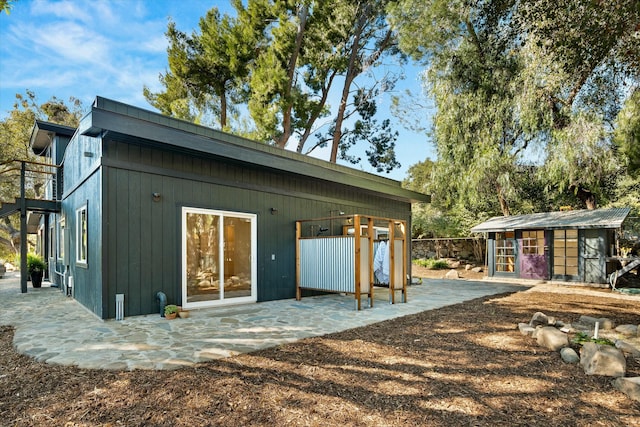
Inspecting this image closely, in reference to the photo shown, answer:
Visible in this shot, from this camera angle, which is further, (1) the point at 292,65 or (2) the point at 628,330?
(1) the point at 292,65

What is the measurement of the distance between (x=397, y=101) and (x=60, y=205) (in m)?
12.6

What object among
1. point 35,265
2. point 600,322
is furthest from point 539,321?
point 35,265

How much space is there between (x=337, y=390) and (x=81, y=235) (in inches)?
235

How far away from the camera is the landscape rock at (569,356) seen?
11.2 feet

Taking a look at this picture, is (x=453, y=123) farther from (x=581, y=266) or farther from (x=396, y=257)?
(x=581, y=266)

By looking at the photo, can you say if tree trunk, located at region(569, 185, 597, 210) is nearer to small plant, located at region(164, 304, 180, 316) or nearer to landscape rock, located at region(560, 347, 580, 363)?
landscape rock, located at region(560, 347, 580, 363)

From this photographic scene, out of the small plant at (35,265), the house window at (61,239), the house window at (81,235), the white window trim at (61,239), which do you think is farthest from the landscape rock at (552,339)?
the small plant at (35,265)

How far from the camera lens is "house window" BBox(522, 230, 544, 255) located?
1109cm

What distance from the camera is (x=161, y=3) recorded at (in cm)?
1050

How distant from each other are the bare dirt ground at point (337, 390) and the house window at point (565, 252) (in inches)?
326

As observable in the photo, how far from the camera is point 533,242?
36.9ft

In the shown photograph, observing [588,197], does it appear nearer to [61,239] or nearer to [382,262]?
[382,262]

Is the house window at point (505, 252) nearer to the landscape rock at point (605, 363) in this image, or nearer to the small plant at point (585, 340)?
the small plant at point (585, 340)

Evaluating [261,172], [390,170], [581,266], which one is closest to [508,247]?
[581,266]
